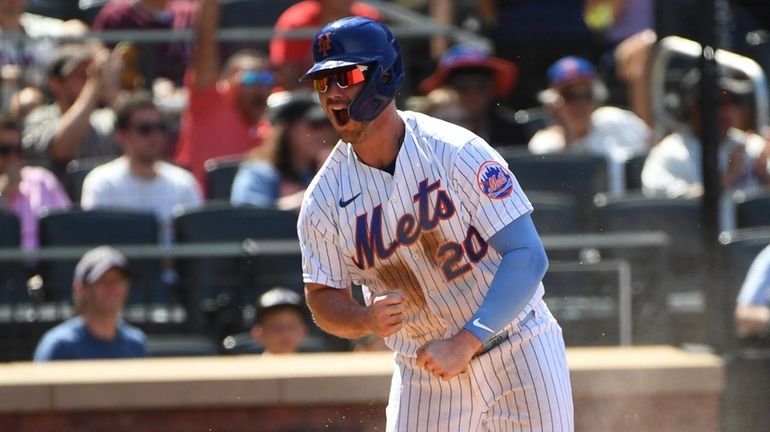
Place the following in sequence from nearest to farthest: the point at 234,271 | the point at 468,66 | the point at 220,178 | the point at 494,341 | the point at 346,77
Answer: the point at 346,77
the point at 494,341
the point at 234,271
the point at 220,178
the point at 468,66

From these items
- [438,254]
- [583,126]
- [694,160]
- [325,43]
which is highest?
[325,43]

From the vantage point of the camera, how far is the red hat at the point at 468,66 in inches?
311

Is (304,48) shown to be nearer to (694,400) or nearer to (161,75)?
(161,75)

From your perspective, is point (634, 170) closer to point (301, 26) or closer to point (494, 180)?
point (301, 26)

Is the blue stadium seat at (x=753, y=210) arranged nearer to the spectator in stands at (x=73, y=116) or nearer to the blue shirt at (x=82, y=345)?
the blue shirt at (x=82, y=345)

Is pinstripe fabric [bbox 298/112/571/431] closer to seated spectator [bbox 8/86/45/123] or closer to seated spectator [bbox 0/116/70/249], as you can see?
seated spectator [bbox 0/116/70/249]

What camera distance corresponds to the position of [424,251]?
3.68m

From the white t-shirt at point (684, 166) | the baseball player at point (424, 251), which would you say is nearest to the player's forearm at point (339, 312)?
the baseball player at point (424, 251)

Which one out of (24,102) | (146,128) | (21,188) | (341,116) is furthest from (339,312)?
(24,102)

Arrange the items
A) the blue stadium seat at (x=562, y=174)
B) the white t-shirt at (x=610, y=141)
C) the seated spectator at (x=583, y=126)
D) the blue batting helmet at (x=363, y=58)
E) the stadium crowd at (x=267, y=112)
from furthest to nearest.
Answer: the seated spectator at (x=583, y=126) → the white t-shirt at (x=610, y=141) → the blue stadium seat at (x=562, y=174) → the stadium crowd at (x=267, y=112) → the blue batting helmet at (x=363, y=58)

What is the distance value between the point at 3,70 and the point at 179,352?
8.33 ft

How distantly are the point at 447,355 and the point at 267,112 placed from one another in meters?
4.78

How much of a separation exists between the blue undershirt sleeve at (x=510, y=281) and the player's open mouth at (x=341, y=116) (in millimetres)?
493

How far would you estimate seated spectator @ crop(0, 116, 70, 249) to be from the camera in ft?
22.9
